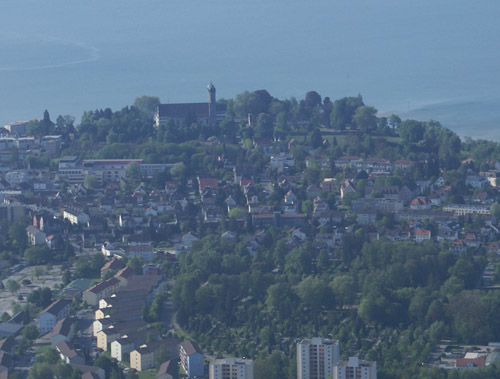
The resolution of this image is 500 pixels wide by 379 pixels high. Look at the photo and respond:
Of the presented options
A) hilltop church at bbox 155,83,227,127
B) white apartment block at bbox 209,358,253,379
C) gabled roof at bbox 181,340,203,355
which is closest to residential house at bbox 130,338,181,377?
gabled roof at bbox 181,340,203,355

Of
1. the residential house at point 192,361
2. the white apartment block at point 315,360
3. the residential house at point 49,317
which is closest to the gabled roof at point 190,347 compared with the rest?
the residential house at point 192,361

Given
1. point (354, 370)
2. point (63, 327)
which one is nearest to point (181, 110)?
point (63, 327)

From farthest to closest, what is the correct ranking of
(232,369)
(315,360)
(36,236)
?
1. (36,236)
2. (315,360)
3. (232,369)

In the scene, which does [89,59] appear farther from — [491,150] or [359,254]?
[359,254]

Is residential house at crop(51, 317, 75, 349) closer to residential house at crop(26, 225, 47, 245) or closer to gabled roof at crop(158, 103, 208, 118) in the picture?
residential house at crop(26, 225, 47, 245)

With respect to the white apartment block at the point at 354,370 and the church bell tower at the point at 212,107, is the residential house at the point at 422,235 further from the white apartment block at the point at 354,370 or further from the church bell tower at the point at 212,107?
the church bell tower at the point at 212,107

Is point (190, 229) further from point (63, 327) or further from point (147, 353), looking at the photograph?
point (147, 353)
